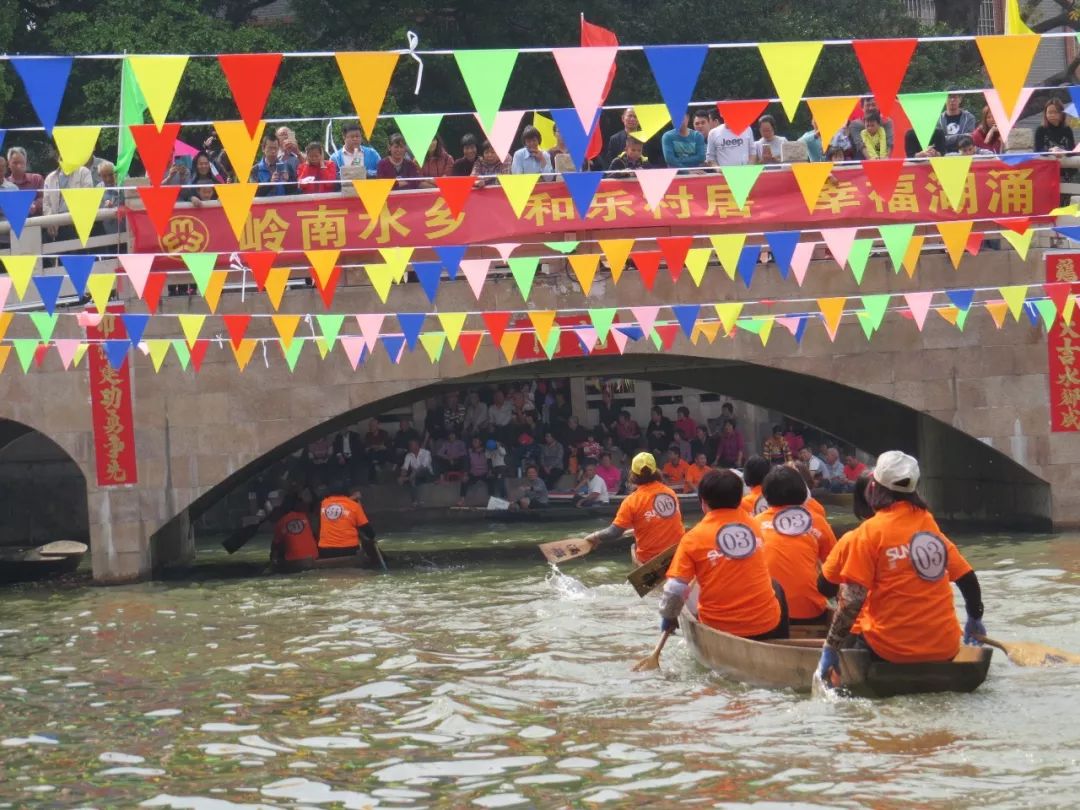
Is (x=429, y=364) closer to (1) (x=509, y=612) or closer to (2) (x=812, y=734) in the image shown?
(1) (x=509, y=612)

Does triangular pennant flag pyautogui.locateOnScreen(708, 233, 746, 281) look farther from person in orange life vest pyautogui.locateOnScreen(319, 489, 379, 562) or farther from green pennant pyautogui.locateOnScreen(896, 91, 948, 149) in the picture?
person in orange life vest pyautogui.locateOnScreen(319, 489, 379, 562)

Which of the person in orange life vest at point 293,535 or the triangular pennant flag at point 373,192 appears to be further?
the person in orange life vest at point 293,535

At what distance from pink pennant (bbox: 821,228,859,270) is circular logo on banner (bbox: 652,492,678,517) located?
8.94ft

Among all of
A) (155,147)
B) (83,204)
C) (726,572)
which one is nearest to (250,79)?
(155,147)

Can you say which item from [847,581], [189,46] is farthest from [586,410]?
[847,581]

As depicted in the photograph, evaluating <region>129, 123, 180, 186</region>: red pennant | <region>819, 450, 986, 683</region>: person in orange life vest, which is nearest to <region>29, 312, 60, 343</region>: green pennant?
<region>129, 123, 180, 186</region>: red pennant

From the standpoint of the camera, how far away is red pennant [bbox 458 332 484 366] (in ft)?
63.2

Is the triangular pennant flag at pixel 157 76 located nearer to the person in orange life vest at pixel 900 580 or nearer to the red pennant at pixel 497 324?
the person in orange life vest at pixel 900 580

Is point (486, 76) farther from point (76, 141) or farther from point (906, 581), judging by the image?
point (906, 581)

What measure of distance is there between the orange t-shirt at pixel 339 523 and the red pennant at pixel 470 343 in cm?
238

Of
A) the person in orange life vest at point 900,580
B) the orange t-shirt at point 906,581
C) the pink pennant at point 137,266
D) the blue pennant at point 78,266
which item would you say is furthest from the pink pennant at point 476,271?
the orange t-shirt at point 906,581

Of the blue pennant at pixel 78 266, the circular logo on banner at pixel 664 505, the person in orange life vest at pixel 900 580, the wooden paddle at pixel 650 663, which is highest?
the blue pennant at pixel 78 266

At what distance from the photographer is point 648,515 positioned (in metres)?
14.6

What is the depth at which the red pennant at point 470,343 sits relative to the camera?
19250 mm
